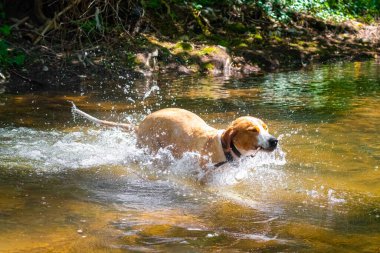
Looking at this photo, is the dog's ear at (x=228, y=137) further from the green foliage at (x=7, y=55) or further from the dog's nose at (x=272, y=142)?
the green foliage at (x=7, y=55)

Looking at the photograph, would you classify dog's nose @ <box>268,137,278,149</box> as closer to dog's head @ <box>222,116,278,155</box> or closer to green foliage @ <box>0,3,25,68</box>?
dog's head @ <box>222,116,278,155</box>

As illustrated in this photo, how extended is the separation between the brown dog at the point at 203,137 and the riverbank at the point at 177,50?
18.5 ft

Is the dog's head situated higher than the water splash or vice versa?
the dog's head

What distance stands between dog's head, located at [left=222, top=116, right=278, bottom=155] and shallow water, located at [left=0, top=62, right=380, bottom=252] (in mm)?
290

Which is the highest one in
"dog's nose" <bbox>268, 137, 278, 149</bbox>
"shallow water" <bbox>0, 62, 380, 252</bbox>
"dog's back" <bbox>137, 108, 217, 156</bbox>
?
"dog's nose" <bbox>268, 137, 278, 149</bbox>

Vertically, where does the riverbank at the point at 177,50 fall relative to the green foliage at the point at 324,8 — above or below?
below

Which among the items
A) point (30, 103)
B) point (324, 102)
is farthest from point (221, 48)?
point (30, 103)

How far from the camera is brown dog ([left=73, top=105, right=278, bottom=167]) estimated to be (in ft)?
18.0

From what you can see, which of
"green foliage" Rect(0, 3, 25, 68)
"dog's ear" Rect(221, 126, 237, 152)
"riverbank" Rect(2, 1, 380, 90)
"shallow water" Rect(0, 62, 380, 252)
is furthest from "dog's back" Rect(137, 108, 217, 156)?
"green foliage" Rect(0, 3, 25, 68)

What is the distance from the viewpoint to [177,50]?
575 inches

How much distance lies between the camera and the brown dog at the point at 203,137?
5.48 meters

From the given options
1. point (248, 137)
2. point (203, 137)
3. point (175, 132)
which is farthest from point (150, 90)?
point (248, 137)

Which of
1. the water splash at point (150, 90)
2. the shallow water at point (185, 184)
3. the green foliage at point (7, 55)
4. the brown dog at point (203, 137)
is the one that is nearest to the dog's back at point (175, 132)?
the brown dog at point (203, 137)

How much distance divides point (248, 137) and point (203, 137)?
0.62m
